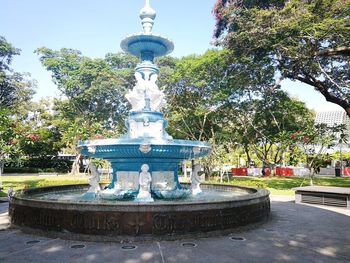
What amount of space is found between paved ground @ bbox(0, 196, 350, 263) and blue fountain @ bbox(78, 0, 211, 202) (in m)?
2.76

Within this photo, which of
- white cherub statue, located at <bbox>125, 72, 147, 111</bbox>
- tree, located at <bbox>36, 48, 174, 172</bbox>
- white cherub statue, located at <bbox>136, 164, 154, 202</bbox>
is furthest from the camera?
tree, located at <bbox>36, 48, 174, 172</bbox>

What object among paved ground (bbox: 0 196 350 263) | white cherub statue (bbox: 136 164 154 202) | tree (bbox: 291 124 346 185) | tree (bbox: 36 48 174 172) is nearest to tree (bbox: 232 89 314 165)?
tree (bbox: 291 124 346 185)

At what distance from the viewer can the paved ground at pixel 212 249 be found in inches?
220

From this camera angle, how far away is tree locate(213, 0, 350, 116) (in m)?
16.8

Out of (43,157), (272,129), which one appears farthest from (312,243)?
(43,157)

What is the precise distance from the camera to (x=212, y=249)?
243 inches

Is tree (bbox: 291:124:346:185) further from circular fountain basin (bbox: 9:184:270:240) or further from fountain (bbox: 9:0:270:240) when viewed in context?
circular fountain basin (bbox: 9:184:270:240)

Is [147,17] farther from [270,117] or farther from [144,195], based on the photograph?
[270,117]

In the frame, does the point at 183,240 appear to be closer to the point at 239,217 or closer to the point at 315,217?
the point at 239,217

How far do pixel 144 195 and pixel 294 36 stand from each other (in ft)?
43.8

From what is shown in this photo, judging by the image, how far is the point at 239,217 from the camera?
25.9 feet

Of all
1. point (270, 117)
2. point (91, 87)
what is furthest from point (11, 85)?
point (270, 117)

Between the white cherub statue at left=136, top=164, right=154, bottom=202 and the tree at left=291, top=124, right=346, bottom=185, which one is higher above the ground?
the tree at left=291, top=124, right=346, bottom=185

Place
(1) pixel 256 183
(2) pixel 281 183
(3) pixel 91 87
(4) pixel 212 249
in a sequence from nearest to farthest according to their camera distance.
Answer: (4) pixel 212 249, (1) pixel 256 183, (2) pixel 281 183, (3) pixel 91 87
